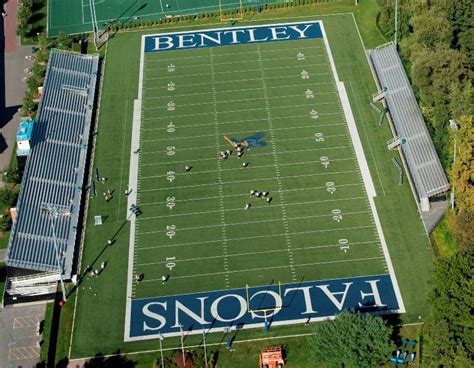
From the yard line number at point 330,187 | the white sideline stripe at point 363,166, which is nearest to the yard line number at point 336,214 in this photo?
the yard line number at point 330,187

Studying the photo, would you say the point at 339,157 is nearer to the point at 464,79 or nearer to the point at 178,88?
the point at 464,79

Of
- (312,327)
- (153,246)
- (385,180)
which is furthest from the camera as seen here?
(385,180)

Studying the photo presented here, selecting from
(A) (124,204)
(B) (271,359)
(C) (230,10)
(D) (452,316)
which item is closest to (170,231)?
(A) (124,204)

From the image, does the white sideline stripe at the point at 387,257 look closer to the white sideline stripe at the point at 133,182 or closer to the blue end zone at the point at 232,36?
the white sideline stripe at the point at 133,182

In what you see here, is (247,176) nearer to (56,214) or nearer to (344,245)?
(344,245)

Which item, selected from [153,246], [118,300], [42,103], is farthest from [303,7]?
[118,300]
